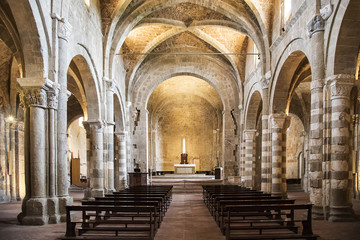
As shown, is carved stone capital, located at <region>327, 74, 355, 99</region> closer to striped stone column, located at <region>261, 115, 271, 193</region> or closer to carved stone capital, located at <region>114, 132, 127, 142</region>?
striped stone column, located at <region>261, 115, 271, 193</region>

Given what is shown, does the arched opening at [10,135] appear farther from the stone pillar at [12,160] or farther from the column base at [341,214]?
the column base at [341,214]

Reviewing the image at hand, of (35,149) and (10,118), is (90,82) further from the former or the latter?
(35,149)

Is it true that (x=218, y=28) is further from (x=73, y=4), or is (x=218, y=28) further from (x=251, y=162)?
(x=73, y=4)

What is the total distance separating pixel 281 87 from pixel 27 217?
449 inches

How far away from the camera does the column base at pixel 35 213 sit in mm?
8977

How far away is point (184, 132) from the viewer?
40.8 meters

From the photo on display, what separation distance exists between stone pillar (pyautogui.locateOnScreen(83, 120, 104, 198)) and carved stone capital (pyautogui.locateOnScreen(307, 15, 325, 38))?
9741 mm

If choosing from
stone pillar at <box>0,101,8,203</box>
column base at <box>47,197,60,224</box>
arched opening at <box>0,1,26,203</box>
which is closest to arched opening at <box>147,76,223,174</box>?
arched opening at <box>0,1,26,203</box>

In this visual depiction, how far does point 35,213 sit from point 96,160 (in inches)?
252

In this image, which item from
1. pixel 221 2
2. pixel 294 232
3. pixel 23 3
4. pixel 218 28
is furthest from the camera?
pixel 218 28

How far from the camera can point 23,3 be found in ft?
28.0

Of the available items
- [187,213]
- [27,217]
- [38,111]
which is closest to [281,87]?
[187,213]

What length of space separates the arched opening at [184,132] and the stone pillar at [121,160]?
1290 centimetres

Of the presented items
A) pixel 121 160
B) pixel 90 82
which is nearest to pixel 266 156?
pixel 90 82
